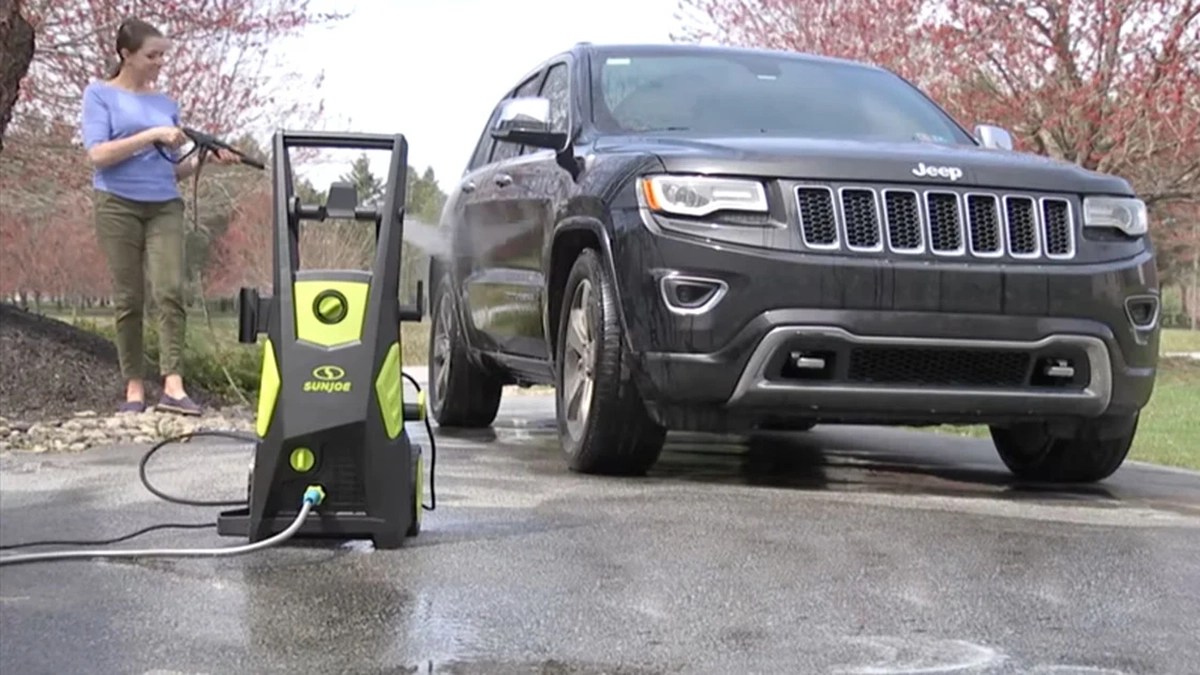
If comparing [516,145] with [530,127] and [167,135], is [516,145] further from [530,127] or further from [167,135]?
[167,135]

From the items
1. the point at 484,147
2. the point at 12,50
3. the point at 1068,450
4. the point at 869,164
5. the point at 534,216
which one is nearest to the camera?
the point at 869,164

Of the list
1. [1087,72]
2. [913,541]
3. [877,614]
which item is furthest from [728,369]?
[1087,72]

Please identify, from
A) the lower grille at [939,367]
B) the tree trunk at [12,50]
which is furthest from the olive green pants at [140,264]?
the lower grille at [939,367]

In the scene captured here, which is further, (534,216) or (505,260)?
(505,260)

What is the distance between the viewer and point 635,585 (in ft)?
11.5

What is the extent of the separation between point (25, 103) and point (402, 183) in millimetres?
12128

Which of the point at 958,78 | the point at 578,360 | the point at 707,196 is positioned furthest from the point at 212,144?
the point at 958,78

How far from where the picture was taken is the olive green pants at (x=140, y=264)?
23.3 ft

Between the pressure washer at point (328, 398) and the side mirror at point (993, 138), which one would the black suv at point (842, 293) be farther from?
the pressure washer at point (328, 398)

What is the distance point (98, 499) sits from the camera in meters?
4.81

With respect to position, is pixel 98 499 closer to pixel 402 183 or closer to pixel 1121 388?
pixel 402 183

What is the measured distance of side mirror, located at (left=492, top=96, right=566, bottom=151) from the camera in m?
5.78

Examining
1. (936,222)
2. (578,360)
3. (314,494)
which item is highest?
(936,222)

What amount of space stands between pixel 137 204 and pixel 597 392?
119 inches
